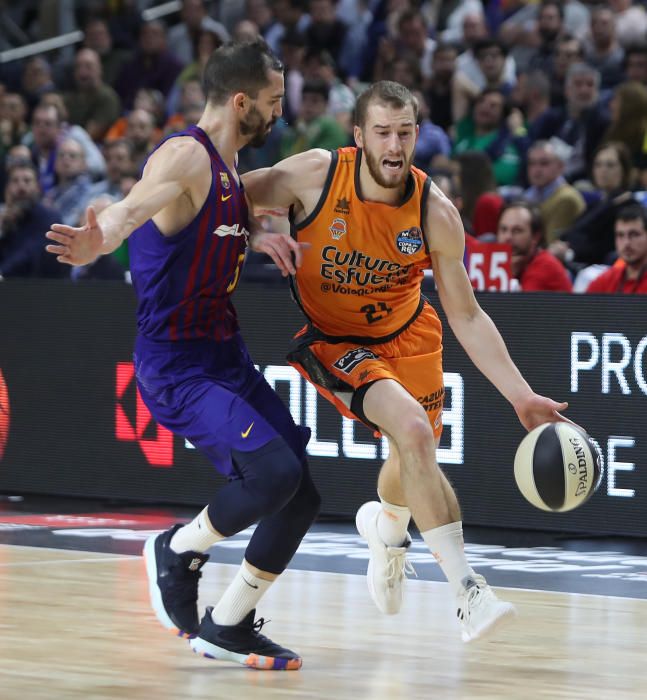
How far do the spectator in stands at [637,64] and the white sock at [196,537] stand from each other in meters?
7.30

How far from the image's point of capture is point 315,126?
1228 cm

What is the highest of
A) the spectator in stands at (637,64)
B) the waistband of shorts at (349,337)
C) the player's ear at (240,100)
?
the spectator in stands at (637,64)

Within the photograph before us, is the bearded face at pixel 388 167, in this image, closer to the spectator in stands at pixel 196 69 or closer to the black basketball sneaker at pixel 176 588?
the black basketball sneaker at pixel 176 588

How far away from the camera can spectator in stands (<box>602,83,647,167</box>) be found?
36.4 ft

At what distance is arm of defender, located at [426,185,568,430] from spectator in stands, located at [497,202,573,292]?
351 centimetres

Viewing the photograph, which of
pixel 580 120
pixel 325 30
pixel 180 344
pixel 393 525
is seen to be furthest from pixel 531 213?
pixel 325 30

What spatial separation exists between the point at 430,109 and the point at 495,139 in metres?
1.28

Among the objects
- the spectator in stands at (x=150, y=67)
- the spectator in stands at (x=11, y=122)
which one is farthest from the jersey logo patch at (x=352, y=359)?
the spectator in stands at (x=150, y=67)

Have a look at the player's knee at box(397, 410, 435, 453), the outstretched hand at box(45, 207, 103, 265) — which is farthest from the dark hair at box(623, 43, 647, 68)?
the outstretched hand at box(45, 207, 103, 265)

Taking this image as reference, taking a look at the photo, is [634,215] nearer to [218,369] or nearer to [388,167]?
[388,167]

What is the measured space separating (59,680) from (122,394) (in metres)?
4.90

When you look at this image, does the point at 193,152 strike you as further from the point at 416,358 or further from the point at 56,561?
the point at 56,561

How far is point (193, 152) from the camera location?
4.98 m

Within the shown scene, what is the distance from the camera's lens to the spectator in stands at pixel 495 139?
11945 mm
